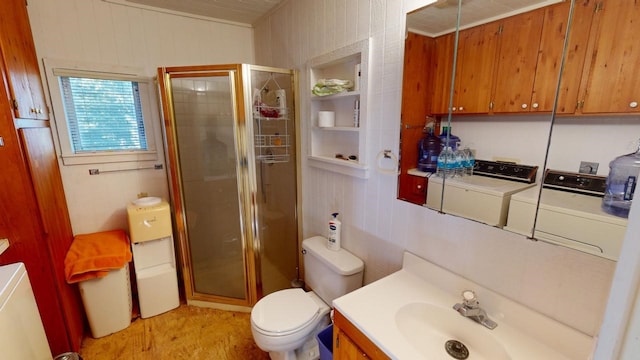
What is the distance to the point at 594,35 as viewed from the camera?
746mm

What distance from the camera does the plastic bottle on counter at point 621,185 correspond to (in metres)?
0.71

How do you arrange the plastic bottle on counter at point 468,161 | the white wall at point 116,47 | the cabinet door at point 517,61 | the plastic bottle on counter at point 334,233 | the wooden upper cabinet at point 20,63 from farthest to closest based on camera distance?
the white wall at point 116,47, the plastic bottle on counter at point 334,233, the wooden upper cabinet at point 20,63, the plastic bottle on counter at point 468,161, the cabinet door at point 517,61

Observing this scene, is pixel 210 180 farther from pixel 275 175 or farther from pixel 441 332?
pixel 441 332

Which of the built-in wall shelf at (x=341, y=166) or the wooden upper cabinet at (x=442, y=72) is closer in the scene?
the wooden upper cabinet at (x=442, y=72)

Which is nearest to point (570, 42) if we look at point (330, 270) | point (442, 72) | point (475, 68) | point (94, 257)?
point (475, 68)

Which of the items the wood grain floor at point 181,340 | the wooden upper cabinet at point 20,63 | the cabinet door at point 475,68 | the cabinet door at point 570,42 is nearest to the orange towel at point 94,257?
the wood grain floor at point 181,340

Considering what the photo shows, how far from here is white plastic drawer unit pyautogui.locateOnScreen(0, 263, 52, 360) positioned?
36.0 inches

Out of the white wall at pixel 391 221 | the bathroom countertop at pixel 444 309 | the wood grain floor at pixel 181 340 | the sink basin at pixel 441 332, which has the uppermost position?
the white wall at pixel 391 221

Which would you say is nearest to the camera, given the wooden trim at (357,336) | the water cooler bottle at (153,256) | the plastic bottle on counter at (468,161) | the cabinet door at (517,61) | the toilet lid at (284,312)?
the cabinet door at (517,61)

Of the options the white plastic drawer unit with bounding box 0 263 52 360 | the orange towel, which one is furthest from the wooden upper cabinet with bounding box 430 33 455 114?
the orange towel

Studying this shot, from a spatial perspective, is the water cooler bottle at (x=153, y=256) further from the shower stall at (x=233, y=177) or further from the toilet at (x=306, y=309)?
the toilet at (x=306, y=309)

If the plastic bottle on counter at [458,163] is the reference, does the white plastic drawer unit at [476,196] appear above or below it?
below

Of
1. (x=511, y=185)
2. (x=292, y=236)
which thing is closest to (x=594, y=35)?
(x=511, y=185)

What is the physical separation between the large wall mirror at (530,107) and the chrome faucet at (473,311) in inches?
11.9
